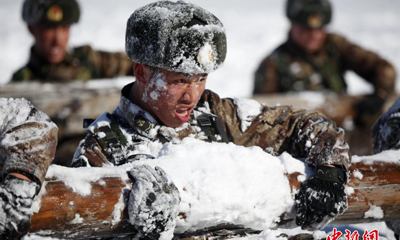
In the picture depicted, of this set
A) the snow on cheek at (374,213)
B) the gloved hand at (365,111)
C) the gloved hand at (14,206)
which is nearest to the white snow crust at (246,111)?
the snow on cheek at (374,213)

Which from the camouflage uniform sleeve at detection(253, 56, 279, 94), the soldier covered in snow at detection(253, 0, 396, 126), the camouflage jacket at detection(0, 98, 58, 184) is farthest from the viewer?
the camouflage uniform sleeve at detection(253, 56, 279, 94)

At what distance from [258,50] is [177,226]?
1316 cm

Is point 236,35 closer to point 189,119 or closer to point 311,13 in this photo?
point 311,13

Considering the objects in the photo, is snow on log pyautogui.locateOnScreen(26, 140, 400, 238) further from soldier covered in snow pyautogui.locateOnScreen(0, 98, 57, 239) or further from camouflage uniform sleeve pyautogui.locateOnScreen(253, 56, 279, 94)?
camouflage uniform sleeve pyautogui.locateOnScreen(253, 56, 279, 94)

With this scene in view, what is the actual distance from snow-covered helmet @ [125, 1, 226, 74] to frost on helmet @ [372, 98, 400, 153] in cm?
125

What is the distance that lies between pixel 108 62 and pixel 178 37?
16.0 feet

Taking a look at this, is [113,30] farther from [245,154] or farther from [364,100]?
[245,154]

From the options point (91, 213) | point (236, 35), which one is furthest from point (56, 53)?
point (236, 35)

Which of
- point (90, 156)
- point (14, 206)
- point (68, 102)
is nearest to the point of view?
point (14, 206)

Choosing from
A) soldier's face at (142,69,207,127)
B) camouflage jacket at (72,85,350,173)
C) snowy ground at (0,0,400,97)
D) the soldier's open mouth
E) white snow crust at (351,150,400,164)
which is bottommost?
snowy ground at (0,0,400,97)

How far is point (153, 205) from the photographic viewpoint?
7.79 ft

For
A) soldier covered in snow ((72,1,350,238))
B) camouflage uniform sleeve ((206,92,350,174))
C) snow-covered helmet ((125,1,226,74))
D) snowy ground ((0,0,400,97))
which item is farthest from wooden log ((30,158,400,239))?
snowy ground ((0,0,400,97))

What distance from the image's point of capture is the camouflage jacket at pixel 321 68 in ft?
24.7

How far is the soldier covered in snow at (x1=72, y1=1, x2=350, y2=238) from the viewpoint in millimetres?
2793
